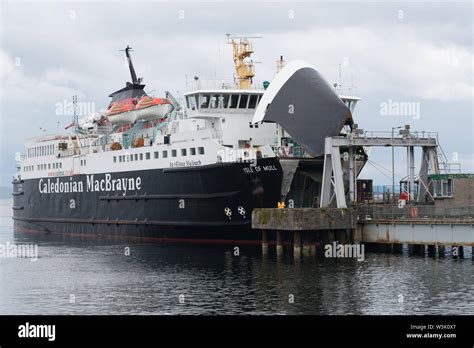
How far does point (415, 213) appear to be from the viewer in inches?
1465

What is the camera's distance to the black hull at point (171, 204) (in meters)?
40.9

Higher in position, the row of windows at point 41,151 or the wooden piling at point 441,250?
the row of windows at point 41,151

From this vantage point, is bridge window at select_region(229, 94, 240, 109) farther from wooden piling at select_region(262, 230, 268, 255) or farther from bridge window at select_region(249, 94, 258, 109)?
wooden piling at select_region(262, 230, 268, 255)

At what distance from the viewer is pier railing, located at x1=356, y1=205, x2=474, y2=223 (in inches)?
1412

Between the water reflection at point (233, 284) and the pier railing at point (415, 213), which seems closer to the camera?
the water reflection at point (233, 284)

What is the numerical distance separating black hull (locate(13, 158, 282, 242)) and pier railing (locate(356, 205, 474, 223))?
458 centimetres

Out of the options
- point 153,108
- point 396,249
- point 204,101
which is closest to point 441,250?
point 396,249

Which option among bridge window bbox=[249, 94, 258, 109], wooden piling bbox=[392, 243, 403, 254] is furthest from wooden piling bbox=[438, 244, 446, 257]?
bridge window bbox=[249, 94, 258, 109]

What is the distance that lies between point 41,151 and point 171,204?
20395 millimetres

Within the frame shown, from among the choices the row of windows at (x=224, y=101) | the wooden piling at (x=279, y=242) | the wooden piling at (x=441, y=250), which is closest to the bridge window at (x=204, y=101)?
the row of windows at (x=224, y=101)

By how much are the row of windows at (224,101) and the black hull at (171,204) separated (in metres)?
3.85

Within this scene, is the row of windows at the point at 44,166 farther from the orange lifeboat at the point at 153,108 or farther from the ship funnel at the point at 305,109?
the ship funnel at the point at 305,109
